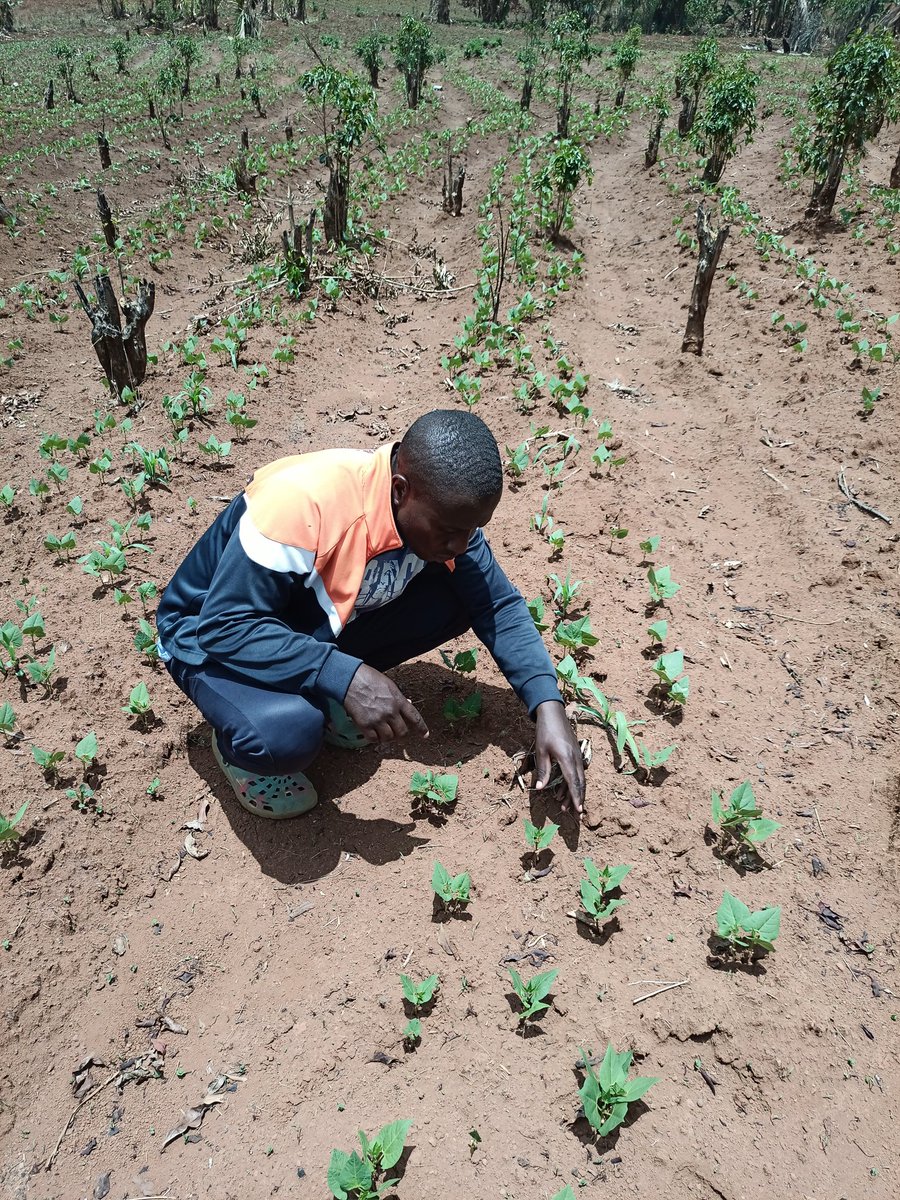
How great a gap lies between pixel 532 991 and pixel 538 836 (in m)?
0.53

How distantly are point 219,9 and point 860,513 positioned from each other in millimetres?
60450

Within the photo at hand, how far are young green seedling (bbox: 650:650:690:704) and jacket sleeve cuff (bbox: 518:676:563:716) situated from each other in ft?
2.19

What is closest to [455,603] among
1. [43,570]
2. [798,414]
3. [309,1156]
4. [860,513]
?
[309,1156]

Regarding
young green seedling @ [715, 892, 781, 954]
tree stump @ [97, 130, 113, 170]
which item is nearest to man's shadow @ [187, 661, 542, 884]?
young green seedling @ [715, 892, 781, 954]

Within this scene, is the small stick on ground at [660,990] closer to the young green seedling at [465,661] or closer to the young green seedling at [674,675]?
the young green seedling at [674,675]

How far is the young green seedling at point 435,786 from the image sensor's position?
8.84 ft

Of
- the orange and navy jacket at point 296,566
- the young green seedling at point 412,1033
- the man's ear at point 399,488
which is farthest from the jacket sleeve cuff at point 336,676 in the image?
the young green seedling at point 412,1033

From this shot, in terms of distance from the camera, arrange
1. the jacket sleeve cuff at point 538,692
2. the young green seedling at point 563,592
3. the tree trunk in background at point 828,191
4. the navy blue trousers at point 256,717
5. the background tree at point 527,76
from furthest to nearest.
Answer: the background tree at point 527,76 → the tree trunk in background at point 828,191 → the young green seedling at point 563,592 → the jacket sleeve cuff at point 538,692 → the navy blue trousers at point 256,717

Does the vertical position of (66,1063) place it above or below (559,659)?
below

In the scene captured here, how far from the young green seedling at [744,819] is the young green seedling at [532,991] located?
814mm

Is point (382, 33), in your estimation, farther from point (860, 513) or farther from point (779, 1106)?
point (779, 1106)

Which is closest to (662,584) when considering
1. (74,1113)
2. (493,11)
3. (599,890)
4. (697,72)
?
(599,890)

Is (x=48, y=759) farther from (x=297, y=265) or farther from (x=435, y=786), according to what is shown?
(x=297, y=265)

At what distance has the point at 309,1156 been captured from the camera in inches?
75.9
